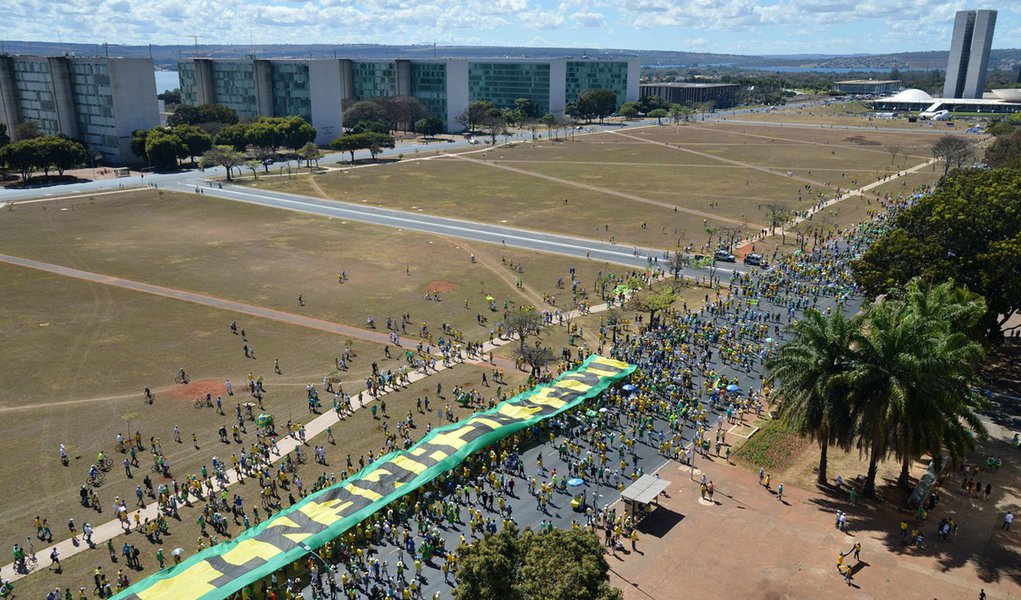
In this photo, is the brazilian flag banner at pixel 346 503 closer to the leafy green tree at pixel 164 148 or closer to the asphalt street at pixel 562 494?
the asphalt street at pixel 562 494

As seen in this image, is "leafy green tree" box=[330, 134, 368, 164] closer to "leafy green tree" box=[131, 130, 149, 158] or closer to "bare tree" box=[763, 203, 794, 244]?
"leafy green tree" box=[131, 130, 149, 158]

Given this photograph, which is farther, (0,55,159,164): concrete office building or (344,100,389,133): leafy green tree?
(344,100,389,133): leafy green tree

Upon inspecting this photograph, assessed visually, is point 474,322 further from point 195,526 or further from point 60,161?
point 60,161

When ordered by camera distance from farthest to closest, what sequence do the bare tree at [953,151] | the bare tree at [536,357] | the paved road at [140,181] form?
the bare tree at [953,151], the paved road at [140,181], the bare tree at [536,357]

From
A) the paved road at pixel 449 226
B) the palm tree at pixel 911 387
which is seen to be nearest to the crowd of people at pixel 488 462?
the palm tree at pixel 911 387

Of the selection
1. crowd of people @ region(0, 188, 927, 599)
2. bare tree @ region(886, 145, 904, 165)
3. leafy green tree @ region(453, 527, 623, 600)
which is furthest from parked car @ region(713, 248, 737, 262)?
bare tree @ region(886, 145, 904, 165)

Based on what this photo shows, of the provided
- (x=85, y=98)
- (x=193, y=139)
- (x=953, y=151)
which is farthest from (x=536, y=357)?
(x=85, y=98)

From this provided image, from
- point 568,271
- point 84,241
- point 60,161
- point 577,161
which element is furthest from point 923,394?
point 60,161

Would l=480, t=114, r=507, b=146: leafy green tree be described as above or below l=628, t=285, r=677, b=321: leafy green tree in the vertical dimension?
above
